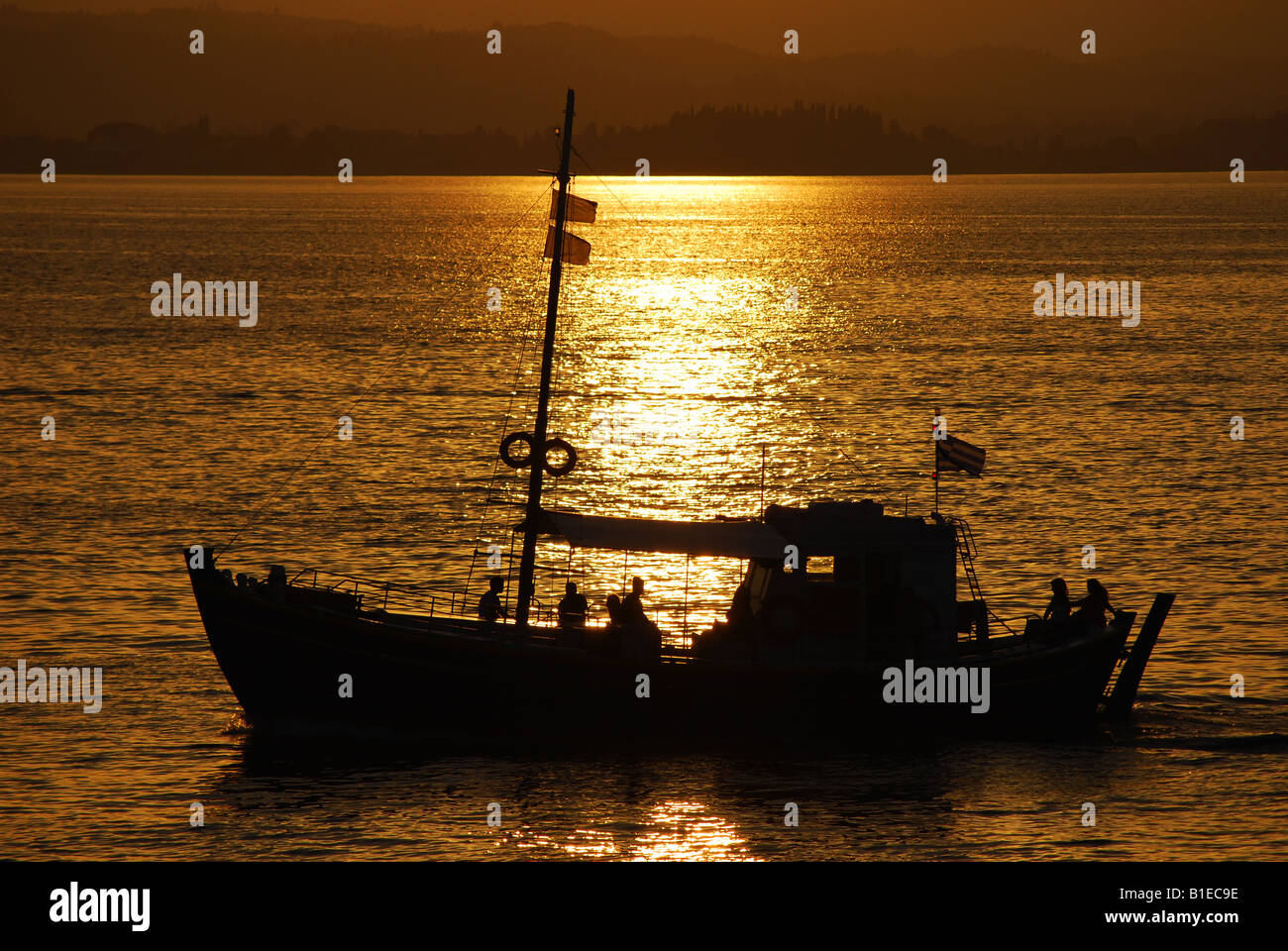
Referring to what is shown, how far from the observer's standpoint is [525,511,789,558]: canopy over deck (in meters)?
28.5

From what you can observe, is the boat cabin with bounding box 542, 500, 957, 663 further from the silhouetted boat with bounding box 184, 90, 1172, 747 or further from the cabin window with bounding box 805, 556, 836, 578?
the cabin window with bounding box 805, 556, 836, 578

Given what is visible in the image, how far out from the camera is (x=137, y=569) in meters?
44.2

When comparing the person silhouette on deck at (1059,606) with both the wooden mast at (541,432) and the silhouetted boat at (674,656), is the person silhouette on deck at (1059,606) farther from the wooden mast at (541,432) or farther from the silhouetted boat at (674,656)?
the wooden mast at (541,432)

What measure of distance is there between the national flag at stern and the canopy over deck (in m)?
3.88

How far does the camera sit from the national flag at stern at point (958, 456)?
97.5 feet

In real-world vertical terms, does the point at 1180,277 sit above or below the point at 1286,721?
above

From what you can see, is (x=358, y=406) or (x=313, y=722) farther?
(x=358, y=406)

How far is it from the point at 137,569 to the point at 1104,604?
89.3 feet

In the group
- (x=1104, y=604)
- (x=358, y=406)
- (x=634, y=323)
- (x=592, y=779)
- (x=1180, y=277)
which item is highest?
→ (x=1180, y=277)

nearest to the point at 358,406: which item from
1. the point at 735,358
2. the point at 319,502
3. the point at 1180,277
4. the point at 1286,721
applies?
the point at 319,502

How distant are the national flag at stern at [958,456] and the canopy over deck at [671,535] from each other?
3877mm

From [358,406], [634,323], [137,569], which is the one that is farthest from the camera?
[634,323]

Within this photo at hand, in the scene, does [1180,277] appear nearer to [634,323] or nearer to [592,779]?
[634,323]

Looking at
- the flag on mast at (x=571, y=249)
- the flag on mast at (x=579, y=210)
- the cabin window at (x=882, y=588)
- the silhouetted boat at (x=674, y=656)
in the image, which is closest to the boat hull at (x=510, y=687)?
the silhouetted boat at (x=674, y=656)
